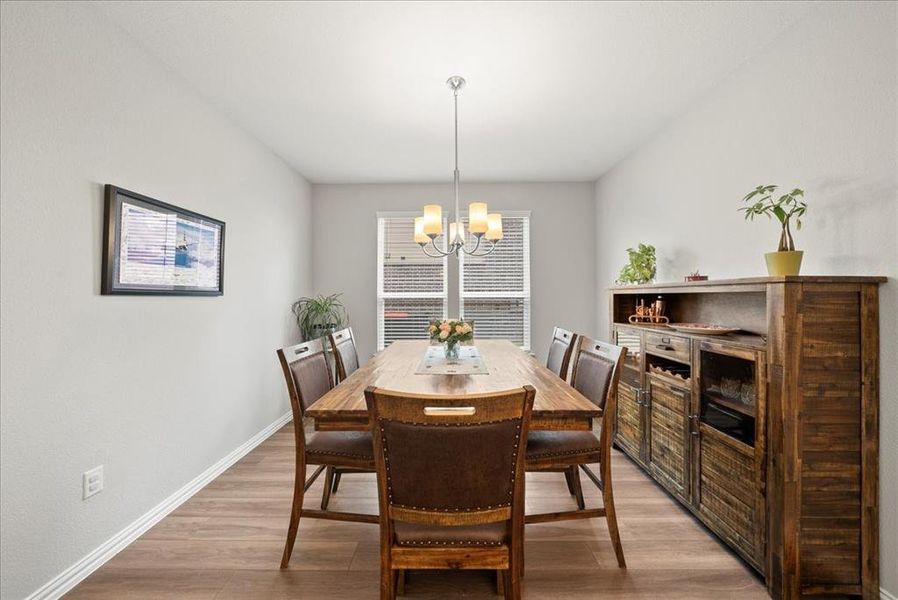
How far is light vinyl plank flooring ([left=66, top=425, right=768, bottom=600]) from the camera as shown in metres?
1.78

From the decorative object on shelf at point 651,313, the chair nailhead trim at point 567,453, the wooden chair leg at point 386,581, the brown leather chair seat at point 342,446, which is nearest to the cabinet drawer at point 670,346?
the decorative object on shelf at point 651,313

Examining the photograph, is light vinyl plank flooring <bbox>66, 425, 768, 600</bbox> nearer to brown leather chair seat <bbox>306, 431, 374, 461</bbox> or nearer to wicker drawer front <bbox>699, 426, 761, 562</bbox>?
wicker drawer front <bbox>699, 426, 761, 562</bbox>

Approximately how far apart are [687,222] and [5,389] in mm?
3826

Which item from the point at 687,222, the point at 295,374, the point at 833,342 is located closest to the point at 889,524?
the point at 833,342

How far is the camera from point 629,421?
3.07 m

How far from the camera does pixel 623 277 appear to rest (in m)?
3.49

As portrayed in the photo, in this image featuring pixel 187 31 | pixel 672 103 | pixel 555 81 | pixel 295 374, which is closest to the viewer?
pixel 295 374

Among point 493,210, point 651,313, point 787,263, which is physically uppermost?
point 493,210

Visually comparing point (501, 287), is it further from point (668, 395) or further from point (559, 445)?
point (559, 445)

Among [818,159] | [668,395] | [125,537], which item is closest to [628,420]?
[668,395]

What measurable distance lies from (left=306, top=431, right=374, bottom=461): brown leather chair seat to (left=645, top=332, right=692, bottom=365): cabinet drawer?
177 cm

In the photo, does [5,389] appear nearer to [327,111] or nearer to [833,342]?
[327,111]

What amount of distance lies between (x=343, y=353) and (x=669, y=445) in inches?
84.5

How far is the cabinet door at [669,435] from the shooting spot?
92.6 inches
